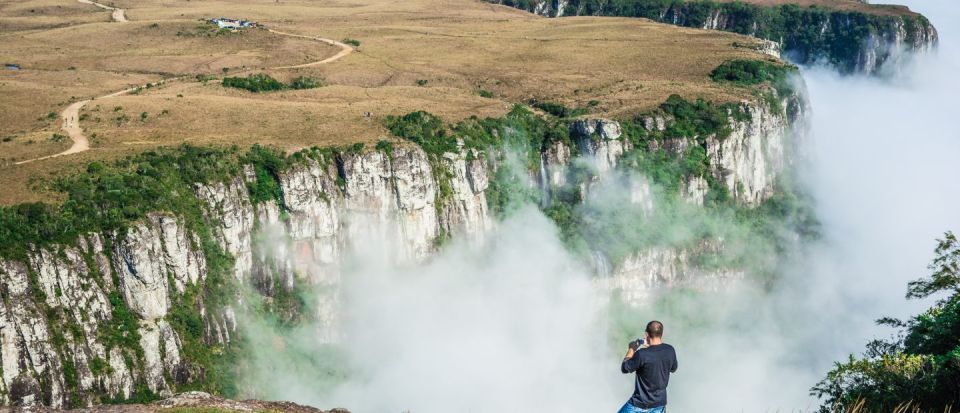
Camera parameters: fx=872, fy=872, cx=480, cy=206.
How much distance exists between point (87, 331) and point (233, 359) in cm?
1485

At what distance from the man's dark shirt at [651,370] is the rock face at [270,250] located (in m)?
43.6

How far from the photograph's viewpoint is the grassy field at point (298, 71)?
9162cm

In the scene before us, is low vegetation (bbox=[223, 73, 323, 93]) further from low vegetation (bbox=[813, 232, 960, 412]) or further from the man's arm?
the man's arm

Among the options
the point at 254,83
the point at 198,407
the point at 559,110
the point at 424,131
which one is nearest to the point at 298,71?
the point at 254,83

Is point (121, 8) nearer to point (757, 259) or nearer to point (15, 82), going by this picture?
point (15, 82)

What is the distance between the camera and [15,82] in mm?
112188

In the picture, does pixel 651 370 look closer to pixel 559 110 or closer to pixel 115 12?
pixel 559 110

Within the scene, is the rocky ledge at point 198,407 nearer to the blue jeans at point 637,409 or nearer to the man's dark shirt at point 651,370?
the blue jeans at point 637,409

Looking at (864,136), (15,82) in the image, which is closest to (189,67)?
(15,82)

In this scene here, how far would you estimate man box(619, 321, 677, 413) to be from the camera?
2233cm

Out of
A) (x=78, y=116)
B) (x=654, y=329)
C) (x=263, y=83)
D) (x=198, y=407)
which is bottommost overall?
(x=198, y=407)

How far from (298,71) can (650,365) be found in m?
113

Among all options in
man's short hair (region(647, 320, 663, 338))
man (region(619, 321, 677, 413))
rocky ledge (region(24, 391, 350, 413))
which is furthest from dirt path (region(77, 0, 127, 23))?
man's short hair (region(647, 320, 663, 338))

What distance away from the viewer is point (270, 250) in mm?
82812
